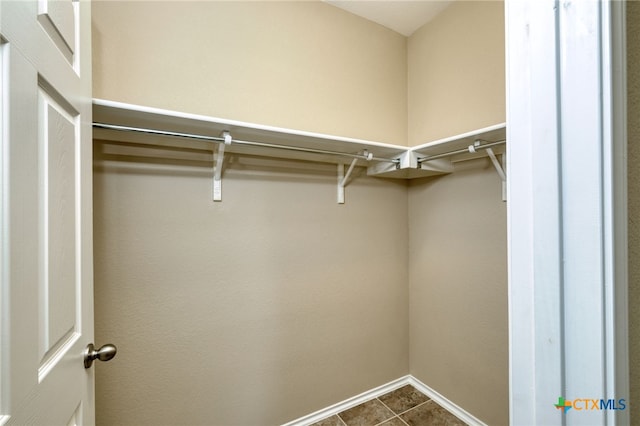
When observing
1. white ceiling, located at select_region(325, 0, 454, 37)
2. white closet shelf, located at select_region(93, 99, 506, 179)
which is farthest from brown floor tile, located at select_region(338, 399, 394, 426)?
white ceiling, located at select_region(325, 0, 454, 37)

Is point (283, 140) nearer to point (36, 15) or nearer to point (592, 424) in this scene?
point (36, 15)

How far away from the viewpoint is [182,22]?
1.35 meters

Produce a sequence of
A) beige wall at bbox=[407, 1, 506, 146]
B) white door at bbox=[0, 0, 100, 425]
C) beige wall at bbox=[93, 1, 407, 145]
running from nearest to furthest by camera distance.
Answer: white door at bbox=[0, 0, 100, 425] < beige wall at bbox=[93, 1, 407, 145] < beige wall at bbox=[407, 1, 506, 146]

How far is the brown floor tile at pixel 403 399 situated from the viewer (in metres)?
1.79

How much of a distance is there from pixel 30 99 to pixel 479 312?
201 centimetres

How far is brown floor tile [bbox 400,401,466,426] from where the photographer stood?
1660 mm

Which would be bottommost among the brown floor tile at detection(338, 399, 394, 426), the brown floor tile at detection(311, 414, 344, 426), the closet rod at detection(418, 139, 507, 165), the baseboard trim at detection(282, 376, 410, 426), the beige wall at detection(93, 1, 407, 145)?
the brown floor tile at detection(311, 414, 344, 426)

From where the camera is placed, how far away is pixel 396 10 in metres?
1.79

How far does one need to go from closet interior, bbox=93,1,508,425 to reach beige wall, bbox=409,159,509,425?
11 mm

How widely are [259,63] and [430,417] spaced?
2352 millimetres

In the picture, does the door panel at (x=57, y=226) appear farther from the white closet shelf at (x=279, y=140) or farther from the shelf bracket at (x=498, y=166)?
the shelf bracket at (x=498, y=166)

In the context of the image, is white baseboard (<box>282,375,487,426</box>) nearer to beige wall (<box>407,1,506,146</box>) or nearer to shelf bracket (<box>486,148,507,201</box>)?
shelf bracket (<box>486,148,507,201</box>)

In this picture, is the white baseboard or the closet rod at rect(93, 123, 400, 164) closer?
the closet rod at rect(93, 123, 400, 164)

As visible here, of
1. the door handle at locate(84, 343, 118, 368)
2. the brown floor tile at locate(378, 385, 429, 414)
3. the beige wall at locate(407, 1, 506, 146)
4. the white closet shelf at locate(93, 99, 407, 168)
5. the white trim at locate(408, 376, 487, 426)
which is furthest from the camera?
the brown floor tile at locate(378, 385, 429, 414)
